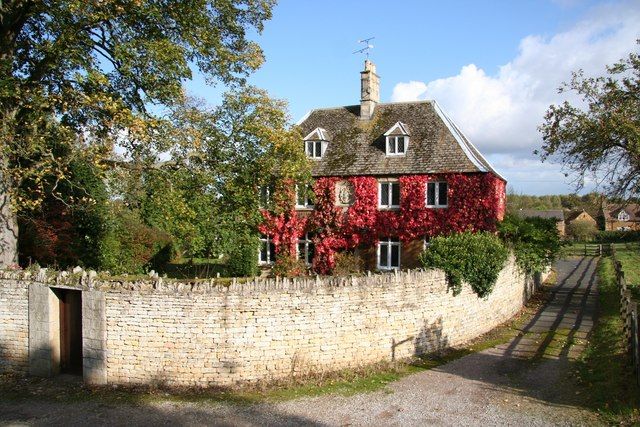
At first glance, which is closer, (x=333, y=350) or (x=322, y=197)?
(x=333, y=350)

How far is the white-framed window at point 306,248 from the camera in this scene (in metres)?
30.1

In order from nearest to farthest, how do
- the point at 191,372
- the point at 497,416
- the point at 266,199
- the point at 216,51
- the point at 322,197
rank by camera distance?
the point at 497,416
the point at 191,372
the point at 216,51
the point at 266,199
the point at 322,197

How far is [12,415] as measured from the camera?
1091 centimetres

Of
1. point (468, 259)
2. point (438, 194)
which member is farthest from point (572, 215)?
point (468, 259)

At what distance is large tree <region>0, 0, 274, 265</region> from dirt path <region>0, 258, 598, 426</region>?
684cm

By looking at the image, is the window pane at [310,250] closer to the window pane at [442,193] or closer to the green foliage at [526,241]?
the window pane at [442,193]

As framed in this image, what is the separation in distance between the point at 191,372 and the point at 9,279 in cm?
569

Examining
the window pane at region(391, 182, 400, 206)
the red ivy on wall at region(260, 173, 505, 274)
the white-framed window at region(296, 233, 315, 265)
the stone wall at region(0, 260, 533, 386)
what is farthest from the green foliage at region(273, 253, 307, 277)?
the stone wall at region(0, 260, 533, 386)

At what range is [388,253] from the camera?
93.9 feet

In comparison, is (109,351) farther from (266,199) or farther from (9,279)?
A: (266,199)

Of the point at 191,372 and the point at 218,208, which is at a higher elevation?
the point at 218,208

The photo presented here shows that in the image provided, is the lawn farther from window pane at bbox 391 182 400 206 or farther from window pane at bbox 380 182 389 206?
window pane at bbox 380 182 389 206

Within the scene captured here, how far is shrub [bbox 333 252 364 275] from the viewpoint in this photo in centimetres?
2736

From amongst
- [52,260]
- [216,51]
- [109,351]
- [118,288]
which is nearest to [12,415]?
[109,351]
